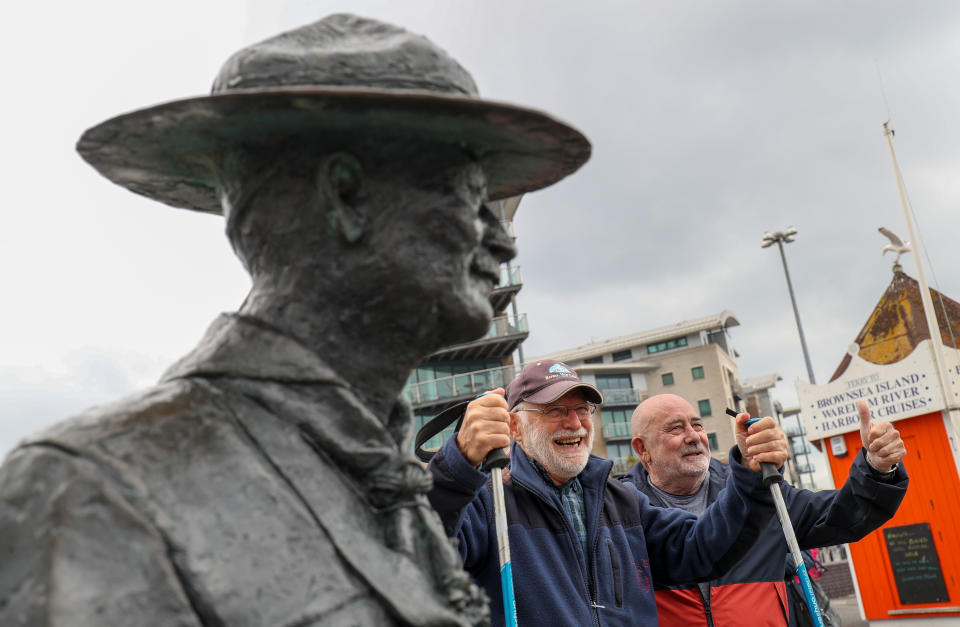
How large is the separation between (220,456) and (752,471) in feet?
10.1

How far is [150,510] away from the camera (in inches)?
49.2

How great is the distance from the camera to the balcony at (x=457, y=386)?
1126 inches

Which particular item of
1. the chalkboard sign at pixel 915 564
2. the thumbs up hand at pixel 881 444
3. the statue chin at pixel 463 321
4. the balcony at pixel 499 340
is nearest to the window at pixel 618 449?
the balcony at pixel 499 340

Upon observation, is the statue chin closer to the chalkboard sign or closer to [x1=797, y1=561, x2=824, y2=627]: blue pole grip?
[x1=797, y1=561, x2=824, y2=627]: blue pole grip

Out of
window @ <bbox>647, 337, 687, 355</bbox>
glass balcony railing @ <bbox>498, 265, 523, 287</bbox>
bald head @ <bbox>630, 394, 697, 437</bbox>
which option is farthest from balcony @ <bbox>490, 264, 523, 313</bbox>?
window @ <bbox>647, 337, 687, 355</bbox>

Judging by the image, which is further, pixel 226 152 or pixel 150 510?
pixel 226 152

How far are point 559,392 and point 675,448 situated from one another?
141 centimetres

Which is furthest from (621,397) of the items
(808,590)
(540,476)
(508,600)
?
(508,600)

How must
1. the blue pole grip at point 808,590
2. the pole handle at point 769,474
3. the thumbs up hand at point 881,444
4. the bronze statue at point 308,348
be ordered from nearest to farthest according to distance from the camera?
the bronze statue at point 308,348, the pole handle at point 769,474, the blue pole grip at point 808,590, the thumbs up hand at point 881,444

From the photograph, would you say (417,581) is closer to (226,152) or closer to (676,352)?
(226,152)

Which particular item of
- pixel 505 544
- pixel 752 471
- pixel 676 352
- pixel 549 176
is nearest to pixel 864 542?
pixel 752 471

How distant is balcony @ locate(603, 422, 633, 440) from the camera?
5047 centimetres

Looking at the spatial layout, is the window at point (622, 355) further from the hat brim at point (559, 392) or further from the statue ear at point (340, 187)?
the statue ear at point (340, 187)

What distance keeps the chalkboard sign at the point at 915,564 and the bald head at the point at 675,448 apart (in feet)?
28.6
